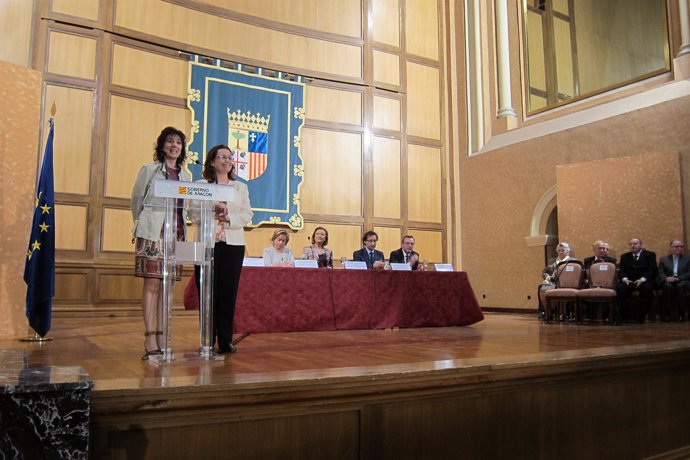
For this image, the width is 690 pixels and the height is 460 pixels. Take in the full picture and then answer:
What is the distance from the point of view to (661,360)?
2.62m

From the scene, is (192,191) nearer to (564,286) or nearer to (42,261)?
(42,261)

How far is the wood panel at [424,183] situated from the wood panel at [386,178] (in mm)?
226

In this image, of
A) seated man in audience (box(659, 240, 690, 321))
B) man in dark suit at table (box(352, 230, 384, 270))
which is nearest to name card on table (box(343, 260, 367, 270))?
man in dark suit at table (box(352, 230, 384, 270))

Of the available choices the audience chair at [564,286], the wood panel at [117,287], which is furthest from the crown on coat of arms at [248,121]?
the audience chair at [564,286]

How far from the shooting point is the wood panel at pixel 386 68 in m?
8.50

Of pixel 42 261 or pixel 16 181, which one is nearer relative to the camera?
pixel 42 261

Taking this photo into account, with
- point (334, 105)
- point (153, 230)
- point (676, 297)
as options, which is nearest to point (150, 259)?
point (153, 230)

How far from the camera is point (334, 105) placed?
→ 8.13m

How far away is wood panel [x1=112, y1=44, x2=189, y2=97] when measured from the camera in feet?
22.1

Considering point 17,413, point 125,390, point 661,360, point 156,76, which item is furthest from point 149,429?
point 156,76

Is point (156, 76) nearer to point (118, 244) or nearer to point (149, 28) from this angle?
point (149, 28)

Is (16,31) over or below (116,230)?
over

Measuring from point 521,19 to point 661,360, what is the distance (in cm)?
702

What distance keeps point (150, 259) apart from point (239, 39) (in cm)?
567
